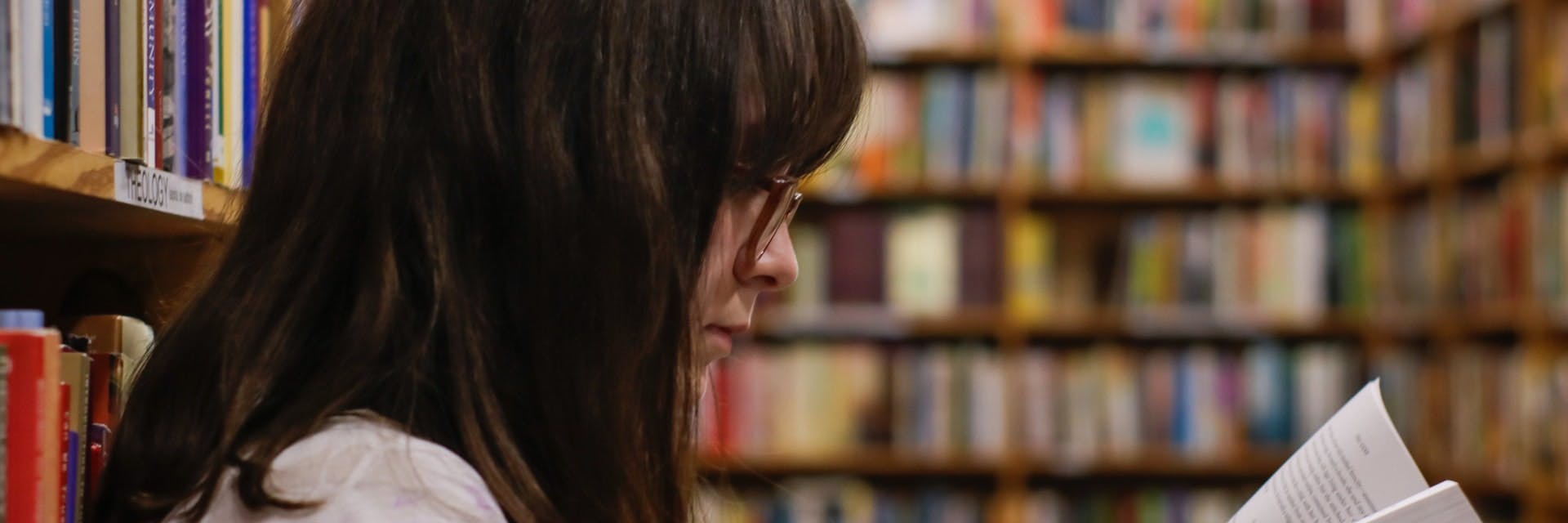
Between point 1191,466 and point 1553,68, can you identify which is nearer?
point 1553,68

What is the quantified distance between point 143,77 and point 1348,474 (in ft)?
2.31

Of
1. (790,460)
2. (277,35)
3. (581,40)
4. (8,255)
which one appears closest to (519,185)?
(581,40)

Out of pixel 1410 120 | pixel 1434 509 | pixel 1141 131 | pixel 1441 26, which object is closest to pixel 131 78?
pixel 1434 509

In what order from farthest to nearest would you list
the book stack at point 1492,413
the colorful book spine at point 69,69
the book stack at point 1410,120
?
1. the book stack at point 1410,120
2. the book stack at point 1492,413
3. the colorful book spine at point 69,69

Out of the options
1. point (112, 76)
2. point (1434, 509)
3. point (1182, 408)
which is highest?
point (112, 76)

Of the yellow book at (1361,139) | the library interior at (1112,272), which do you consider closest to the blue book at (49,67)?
the library interior at (1112,272)

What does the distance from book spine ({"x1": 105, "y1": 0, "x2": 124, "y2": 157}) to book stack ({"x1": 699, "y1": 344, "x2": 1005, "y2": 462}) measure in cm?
219

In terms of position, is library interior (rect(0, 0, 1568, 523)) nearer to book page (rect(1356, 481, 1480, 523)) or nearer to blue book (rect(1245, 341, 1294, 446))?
blue book (rect(1245, 341, 1294, 446))

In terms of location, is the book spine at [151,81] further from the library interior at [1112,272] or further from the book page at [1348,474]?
the library interior at [1112,272]

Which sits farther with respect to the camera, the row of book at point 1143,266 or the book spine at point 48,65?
the row of book at point 1143,266

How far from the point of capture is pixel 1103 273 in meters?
3.04

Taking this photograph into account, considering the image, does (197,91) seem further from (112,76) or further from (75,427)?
(75,427)

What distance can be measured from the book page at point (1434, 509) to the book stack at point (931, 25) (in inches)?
88.3

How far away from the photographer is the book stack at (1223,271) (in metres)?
2.98
